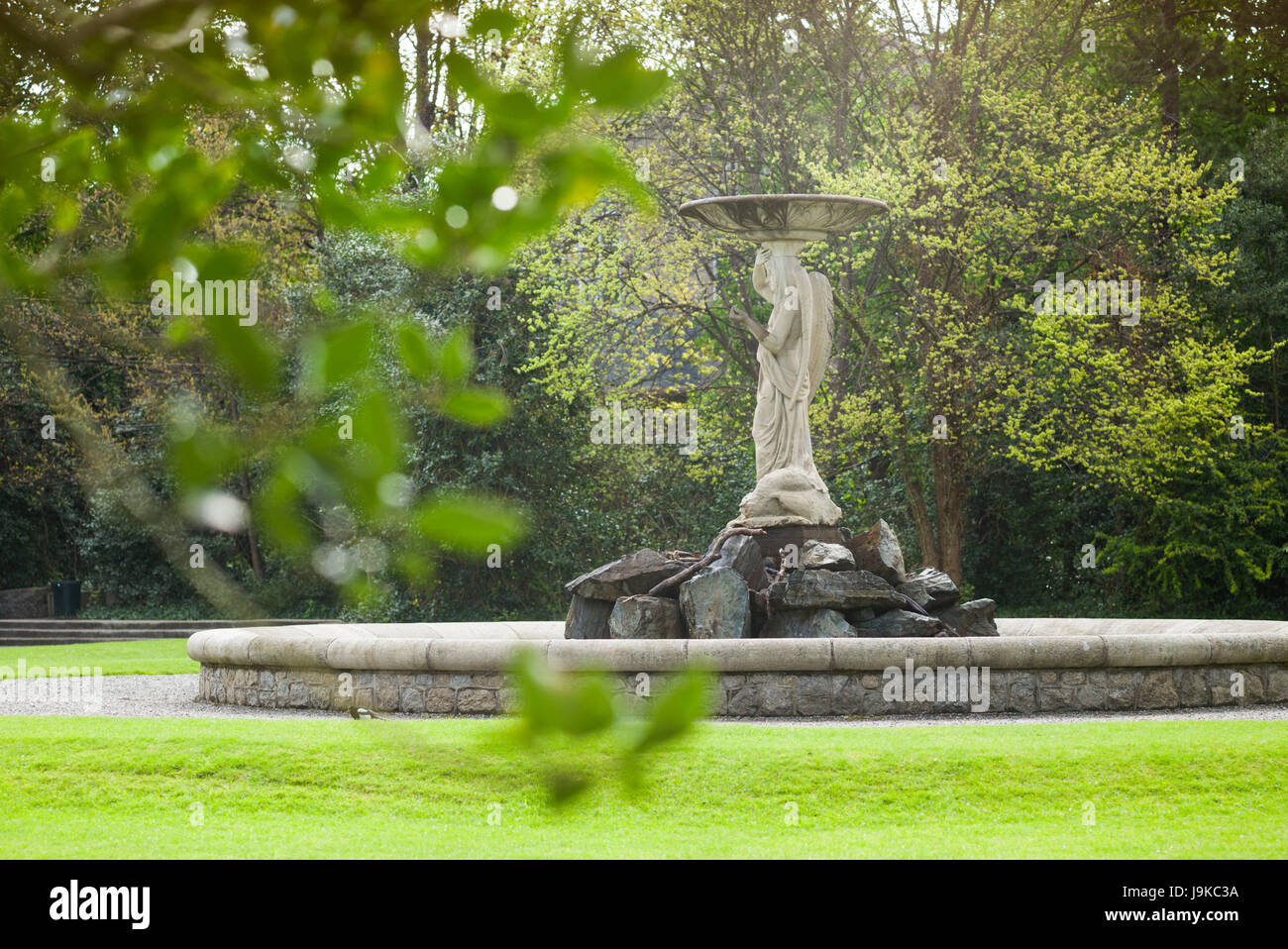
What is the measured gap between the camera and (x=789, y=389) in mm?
12961

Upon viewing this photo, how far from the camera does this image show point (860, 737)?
867cm

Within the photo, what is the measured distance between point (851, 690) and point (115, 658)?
1046 cm

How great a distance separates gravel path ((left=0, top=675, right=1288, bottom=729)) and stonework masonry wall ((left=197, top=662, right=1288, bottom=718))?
0.10 m

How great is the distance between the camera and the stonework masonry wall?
1034cm

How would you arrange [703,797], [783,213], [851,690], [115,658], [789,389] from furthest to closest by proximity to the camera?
1. [115,658]
2. [789,389]
3. [783,213]
4. [851,690]
5. [703,797]

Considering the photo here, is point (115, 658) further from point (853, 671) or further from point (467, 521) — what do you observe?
point (467, 521)

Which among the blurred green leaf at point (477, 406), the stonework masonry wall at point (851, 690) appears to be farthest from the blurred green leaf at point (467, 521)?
the stonework masonry wall at point (851, 690)

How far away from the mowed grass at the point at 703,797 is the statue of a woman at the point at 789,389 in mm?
3991

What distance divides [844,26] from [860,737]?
1477 centimetres

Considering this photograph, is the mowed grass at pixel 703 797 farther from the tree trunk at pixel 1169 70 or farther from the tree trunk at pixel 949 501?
the tree trunk at pixel 1169 70

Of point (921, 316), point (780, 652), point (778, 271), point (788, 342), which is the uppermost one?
point (921, 316)

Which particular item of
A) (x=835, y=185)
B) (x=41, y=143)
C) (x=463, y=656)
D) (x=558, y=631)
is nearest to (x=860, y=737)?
(x=463, y=656)

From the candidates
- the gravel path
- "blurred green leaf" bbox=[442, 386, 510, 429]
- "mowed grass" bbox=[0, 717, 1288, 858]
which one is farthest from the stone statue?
"blurred green leaf" bbox=[442, 386, 510, 429]

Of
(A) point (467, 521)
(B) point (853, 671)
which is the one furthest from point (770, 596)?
(A) point (467, 521)
